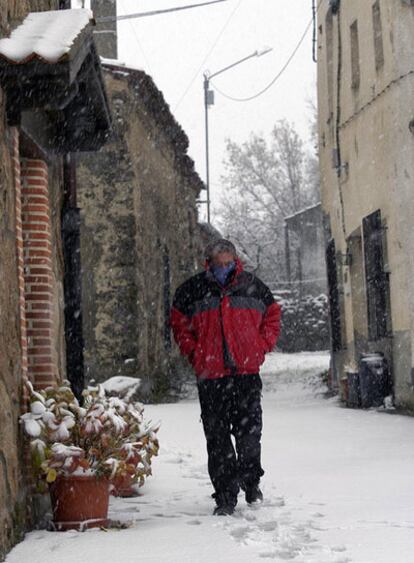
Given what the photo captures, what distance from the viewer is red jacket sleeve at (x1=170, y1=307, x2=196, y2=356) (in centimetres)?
666

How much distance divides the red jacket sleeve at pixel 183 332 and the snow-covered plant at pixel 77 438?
60 cm

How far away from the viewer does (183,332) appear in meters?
6.69

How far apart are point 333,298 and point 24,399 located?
13.1 metres

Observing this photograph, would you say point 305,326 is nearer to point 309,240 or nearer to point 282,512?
point 309,240

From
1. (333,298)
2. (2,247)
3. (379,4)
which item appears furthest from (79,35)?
(333,298)

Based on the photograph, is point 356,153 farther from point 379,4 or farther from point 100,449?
point 100,449

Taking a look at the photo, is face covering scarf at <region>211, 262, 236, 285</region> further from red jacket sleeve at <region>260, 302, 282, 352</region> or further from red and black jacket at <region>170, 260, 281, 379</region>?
red jacket sleeve at <region>260, 302, 282, 352</region>

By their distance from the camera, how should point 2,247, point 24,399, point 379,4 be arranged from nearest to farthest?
point 2,247 → point 24,399 → point 379,4

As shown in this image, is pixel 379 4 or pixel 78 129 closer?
pixel 78 129

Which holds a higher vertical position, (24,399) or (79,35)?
(79,35)

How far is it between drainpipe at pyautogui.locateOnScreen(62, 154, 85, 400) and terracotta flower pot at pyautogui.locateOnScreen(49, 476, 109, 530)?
2.34 metres

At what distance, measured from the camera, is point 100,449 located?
242 inches

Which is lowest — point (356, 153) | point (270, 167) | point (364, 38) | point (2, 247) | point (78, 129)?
point (2, 247)

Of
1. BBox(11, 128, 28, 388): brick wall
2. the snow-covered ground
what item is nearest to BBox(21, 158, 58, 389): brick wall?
BBox(11, 128, 28, 388): brick wall
